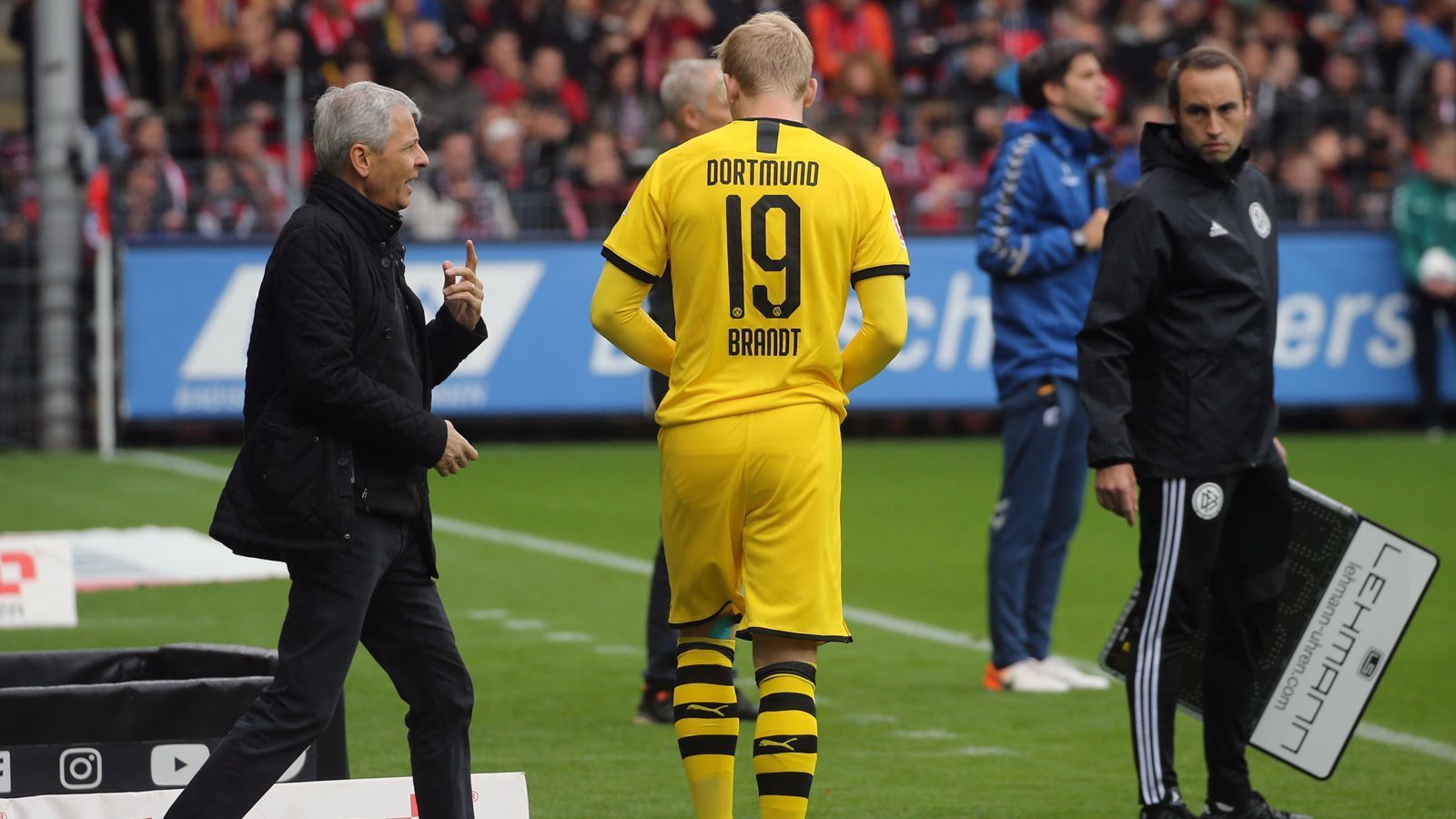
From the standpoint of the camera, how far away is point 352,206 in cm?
502

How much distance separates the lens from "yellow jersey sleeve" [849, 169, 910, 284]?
5.27 m

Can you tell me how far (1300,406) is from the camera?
722 inches

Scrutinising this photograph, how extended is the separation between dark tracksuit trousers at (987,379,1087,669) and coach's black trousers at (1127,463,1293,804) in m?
2.06

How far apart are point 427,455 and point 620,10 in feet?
53.2

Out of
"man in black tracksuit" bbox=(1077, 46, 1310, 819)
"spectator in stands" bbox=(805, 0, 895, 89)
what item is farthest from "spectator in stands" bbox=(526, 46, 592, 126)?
"man in black tracksuit" bbox=(1077, 46, 1310, 819)

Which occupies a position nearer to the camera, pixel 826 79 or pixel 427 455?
pixel 427 455

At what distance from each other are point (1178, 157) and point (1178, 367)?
0.56 meters

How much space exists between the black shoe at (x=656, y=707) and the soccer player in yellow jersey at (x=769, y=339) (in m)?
2.38

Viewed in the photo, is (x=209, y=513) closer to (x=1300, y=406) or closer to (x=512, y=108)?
(x=512, y=108)

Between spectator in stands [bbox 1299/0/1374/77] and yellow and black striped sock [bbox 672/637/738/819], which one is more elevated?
spectator in stands [bbox 1299/0/1374/77]

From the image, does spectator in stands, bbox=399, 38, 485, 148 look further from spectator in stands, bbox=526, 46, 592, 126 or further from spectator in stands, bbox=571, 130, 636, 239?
spectator in stands, bbox=571, 130, 636, 239

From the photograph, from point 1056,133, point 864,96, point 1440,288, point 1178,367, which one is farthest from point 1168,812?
point 864,96

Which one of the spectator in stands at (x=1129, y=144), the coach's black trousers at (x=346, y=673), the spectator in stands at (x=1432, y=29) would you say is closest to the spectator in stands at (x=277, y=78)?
the spectator in stands at (x=1129, y=144)

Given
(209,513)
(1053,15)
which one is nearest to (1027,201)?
(209,513)
